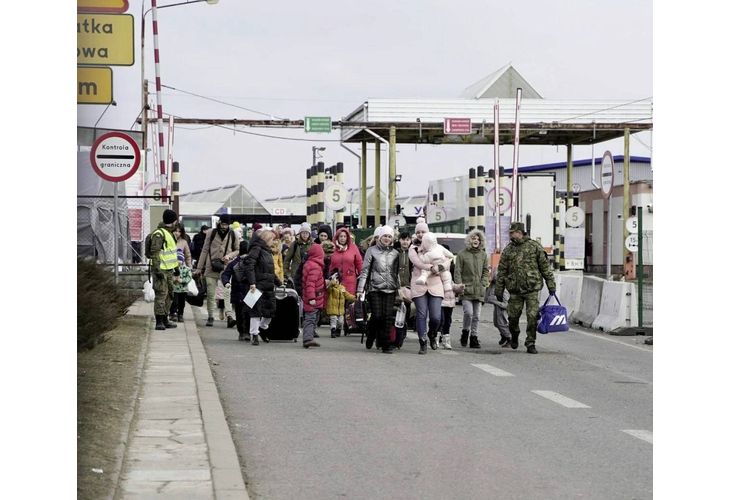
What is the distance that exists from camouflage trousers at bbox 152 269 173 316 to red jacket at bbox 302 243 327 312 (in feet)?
6.56

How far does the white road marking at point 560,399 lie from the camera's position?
1240 cm

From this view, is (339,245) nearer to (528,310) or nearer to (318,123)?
(528,310)

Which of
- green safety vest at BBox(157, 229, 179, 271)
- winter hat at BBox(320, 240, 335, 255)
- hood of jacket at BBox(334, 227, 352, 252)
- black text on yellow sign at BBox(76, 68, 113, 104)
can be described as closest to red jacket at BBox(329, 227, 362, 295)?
hood of jacket at BBox(334, 227, 352, 252)

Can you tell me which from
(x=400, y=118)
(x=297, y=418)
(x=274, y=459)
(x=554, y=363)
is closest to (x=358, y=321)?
(x=554, y=363)

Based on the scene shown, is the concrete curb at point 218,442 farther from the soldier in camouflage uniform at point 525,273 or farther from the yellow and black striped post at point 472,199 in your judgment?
the yellow and black striped post at point 472,199

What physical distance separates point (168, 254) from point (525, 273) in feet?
16.3

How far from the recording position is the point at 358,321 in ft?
65.5

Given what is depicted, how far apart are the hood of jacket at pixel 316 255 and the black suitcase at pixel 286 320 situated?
0.75m

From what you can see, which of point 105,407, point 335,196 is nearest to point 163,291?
point 105,407

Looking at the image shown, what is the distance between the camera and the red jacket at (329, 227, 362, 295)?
65.6 feet

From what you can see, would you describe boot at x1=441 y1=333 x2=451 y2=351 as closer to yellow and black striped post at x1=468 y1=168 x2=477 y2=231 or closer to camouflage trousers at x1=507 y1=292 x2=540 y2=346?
camouflage trousers at x1=507 y1=292 x2=540 y2=346

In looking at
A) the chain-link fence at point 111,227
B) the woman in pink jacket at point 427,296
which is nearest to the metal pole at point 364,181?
the chain-link fence at point 111,227
